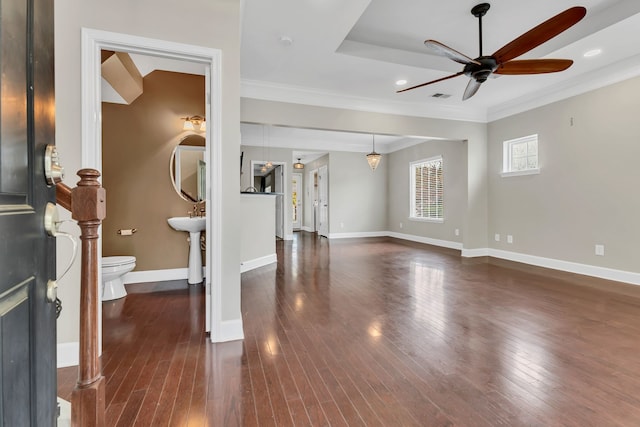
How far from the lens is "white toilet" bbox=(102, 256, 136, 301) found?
116 inches

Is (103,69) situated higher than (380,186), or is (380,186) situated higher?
(103,69)

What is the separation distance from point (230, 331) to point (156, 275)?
210cm

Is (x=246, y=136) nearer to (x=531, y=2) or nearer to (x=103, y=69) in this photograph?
(x=103, y=69)

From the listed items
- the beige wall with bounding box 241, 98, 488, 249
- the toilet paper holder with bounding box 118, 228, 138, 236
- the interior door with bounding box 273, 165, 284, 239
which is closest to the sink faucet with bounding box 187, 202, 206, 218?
the toilet paper holder with bounding box 118, 228, 138, 236

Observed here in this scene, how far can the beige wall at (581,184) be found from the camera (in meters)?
3.73

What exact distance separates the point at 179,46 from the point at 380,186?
24.6 ft

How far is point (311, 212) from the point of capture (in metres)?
10.4

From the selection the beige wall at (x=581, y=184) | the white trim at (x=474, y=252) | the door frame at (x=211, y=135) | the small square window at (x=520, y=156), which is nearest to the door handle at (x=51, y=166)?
the door frame at (x=211, y=135)

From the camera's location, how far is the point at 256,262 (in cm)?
471

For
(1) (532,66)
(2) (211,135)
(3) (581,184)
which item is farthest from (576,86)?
(2) (211,135)

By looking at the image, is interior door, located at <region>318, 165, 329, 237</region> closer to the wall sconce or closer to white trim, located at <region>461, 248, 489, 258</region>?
white trim, located at <region>461, 248, 489, 258</region>

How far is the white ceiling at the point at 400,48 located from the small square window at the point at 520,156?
58cm

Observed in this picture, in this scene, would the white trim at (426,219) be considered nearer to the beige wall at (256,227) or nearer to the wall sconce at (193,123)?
the beige wall at (256,227)

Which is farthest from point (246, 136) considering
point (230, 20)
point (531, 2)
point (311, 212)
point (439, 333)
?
point (439, 333)
